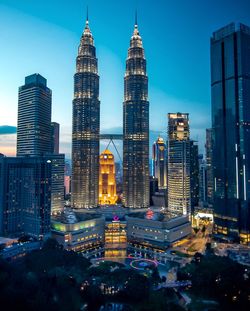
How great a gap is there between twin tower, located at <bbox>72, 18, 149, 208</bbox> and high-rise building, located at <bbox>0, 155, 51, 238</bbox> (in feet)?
109

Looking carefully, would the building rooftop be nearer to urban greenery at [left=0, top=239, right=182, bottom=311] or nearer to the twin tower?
the twin tower

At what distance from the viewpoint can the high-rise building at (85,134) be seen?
350ft

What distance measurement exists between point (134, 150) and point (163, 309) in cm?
8003

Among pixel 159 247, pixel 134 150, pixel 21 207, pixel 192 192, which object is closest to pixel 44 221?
pixel 21 207

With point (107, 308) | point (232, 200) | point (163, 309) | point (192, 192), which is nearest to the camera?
point (163, 309)

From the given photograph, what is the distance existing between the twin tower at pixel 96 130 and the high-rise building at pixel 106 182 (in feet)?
52.9

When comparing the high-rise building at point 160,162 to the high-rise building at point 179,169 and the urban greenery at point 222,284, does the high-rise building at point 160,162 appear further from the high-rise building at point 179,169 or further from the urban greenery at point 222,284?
the urban greenery at point 222,284

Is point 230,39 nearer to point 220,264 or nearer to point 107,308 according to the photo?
point 220,264

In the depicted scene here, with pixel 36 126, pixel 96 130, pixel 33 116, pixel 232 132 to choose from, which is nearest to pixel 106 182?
pixel 96 130

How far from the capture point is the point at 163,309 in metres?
34.3

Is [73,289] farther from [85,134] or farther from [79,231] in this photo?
[85,134]

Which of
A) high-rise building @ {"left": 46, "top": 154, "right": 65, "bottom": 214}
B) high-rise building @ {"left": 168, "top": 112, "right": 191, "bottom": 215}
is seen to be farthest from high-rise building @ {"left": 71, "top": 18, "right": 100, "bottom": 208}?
high-rise building @ {"left": 168, "top": 112, "right": 191, "bottom": 215}

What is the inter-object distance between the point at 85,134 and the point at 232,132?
54.4 meters

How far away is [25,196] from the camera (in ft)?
242
